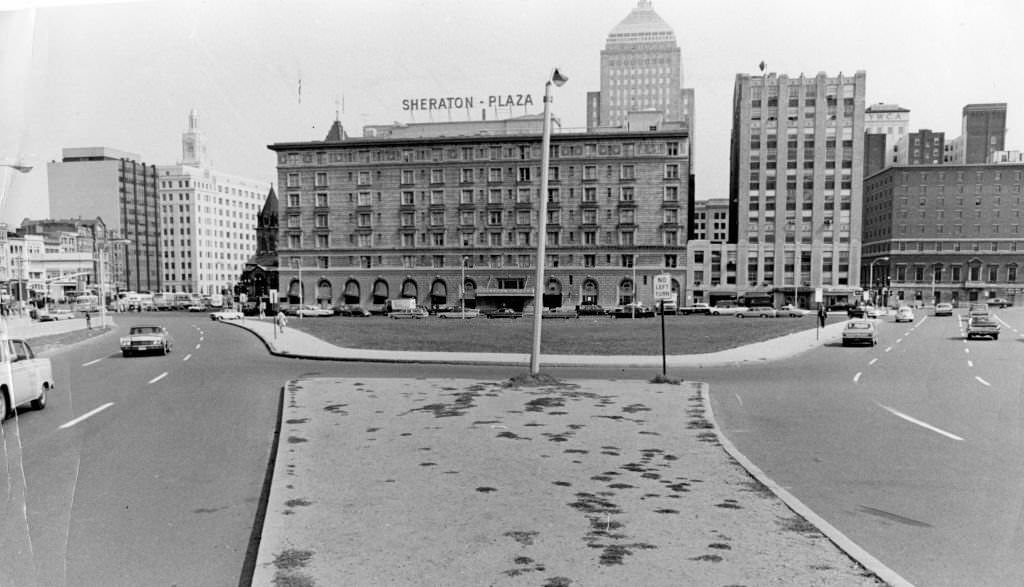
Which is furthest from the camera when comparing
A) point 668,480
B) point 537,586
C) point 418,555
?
point 668,480

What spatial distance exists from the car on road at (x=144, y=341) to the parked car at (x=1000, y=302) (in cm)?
5447

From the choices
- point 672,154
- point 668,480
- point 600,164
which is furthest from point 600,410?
point 672,154

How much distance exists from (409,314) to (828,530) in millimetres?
65120

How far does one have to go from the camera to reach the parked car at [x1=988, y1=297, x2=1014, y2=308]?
4721 centimetres

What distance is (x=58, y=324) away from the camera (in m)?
9.33

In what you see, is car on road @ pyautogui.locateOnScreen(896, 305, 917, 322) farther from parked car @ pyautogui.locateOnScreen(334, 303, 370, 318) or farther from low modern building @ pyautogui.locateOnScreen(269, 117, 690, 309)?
parked car @ pyautogui.locateOnScreen(334, 303, 370, 318)

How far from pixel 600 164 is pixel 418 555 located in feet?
213

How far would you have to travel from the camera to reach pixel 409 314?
68.7 meters

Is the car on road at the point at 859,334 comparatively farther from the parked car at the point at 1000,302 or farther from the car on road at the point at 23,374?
the car on road at the point at 23,374

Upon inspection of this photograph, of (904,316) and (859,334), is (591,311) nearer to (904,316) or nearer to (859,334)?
(904,316)

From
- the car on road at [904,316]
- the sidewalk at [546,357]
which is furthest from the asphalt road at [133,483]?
the car on road at [904,316]

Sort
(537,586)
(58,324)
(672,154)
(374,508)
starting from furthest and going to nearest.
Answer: (672,154)
(58,324)
(374,508)
(537,586)

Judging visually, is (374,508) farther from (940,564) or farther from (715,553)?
(940,564)

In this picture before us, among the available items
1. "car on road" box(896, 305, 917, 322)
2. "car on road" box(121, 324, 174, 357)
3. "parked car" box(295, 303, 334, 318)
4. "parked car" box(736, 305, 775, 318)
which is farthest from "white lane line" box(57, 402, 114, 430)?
"parked car" box(736, 305, 775, 318)
